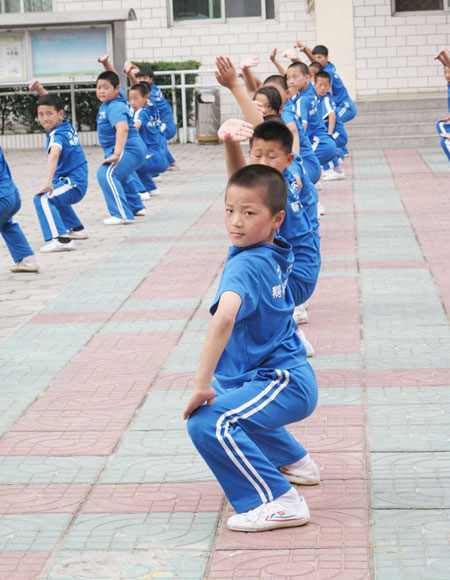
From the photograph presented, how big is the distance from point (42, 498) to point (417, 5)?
22.9 metres

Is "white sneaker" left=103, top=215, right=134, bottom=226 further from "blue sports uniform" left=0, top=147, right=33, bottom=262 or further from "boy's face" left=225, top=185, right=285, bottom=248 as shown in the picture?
"boy's face" left=225, top=185, right=285, bottom=248

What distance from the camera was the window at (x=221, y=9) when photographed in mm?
26047

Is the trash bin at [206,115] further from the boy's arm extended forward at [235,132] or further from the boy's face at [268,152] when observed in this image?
the boy's arm extended forward at [235,132]

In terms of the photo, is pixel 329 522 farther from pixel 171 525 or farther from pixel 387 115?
pixel 387 115

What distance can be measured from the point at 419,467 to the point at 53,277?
5.73m

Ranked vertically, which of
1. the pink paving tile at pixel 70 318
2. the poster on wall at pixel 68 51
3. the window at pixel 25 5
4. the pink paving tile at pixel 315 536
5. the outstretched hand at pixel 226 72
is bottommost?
the pink paving tile at pixel 70 318

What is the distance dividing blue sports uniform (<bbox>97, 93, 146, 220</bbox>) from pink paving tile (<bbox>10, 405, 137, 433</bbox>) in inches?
295

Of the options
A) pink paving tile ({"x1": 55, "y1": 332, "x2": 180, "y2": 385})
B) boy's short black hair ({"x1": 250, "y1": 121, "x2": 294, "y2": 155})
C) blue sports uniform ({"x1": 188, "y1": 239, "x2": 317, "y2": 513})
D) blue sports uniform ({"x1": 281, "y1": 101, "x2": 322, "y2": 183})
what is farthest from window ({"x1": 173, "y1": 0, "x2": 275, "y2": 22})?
blue sports uniform ({"x1": 188, "y1": 239, "x2": 317, "y2": 513})

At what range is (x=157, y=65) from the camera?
2512cm

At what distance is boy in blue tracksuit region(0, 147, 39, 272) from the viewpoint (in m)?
9.30

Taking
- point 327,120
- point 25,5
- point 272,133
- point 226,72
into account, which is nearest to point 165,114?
point 327,120

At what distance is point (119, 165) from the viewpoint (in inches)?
516

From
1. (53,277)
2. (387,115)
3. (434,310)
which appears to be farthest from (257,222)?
(387,115)

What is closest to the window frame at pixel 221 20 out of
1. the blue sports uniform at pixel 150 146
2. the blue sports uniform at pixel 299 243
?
the blue sports uniform at pixel 150 146
